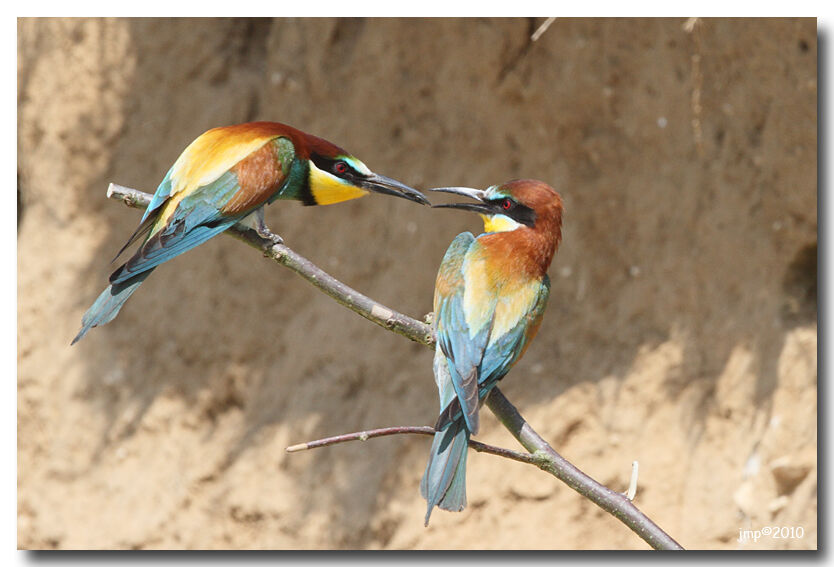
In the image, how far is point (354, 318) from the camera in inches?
120

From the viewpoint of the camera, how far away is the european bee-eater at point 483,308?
1.25 m

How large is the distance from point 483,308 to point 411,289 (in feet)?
5.21

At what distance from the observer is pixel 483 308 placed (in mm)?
1396

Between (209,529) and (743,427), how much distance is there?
156 centimetres

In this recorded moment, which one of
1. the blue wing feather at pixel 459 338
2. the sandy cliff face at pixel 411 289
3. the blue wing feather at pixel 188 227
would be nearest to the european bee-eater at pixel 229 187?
the blue wing feather at pixel 188 227

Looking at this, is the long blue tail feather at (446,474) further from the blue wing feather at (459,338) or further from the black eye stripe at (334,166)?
the black eye stripe at (334,166)

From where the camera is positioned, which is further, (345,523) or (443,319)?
(345,523)

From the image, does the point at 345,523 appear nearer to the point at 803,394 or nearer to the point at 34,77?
the point at 803,394

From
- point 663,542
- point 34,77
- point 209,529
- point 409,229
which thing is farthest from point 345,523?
point 663,542

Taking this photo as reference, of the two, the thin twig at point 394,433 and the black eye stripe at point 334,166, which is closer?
Answer: the thin twig at point 394,433

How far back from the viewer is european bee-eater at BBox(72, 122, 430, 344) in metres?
1.24

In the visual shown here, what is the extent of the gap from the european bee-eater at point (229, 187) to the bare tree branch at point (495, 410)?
0.14 ft

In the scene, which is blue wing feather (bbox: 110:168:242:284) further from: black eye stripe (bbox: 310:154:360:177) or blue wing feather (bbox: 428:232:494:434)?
blue wing feather (bbox: 428:232:494:434)

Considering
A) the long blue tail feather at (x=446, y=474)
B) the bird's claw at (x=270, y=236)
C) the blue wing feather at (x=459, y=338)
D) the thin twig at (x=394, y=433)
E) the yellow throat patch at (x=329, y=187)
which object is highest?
the yellow throat patch at (x=329, y=187)
